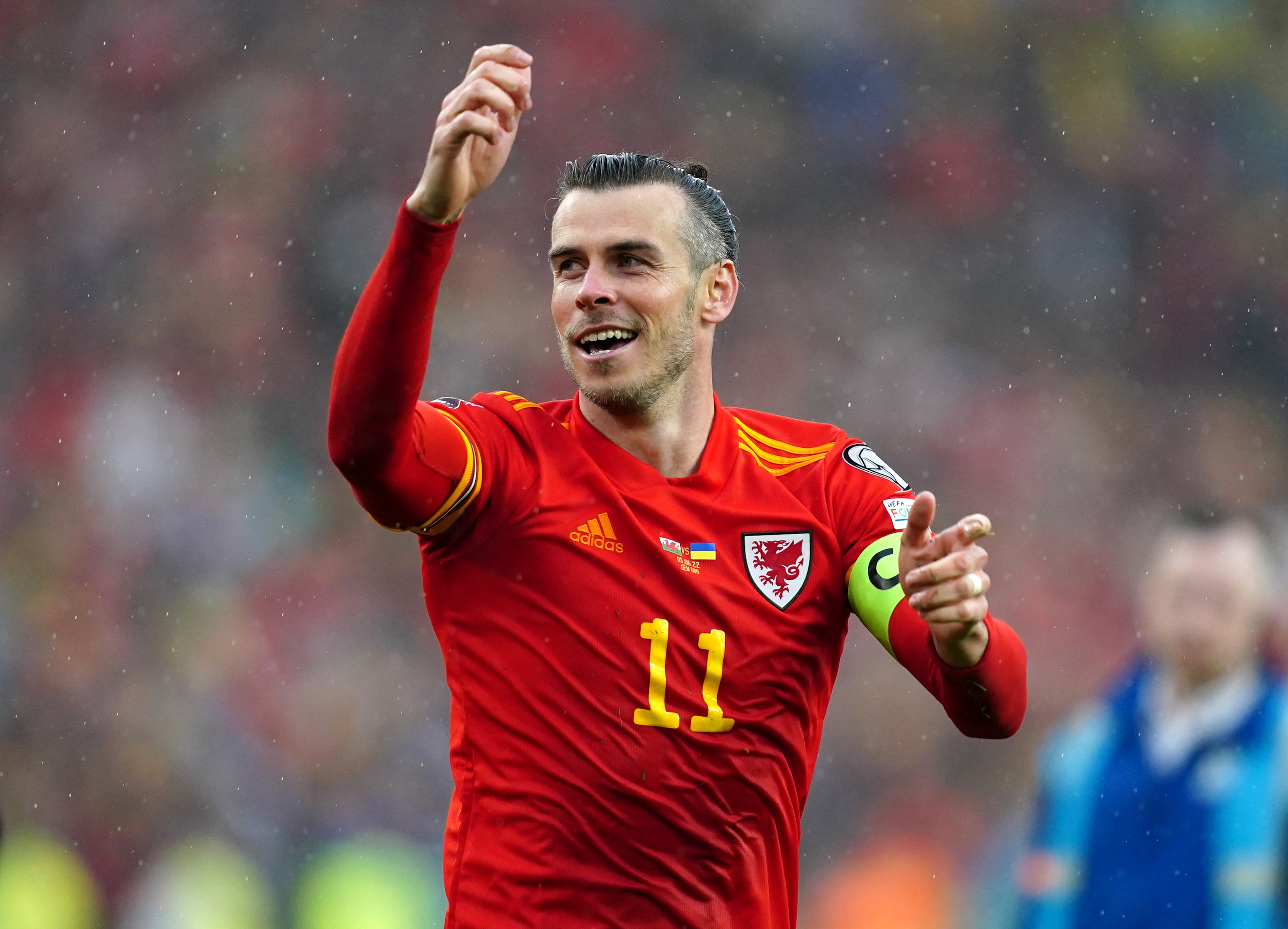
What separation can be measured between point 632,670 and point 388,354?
0.76 m

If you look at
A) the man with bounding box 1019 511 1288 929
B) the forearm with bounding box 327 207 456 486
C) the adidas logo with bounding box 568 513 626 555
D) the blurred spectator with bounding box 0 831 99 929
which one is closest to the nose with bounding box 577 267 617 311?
the adidas logo with bounding box 568 513 626 555

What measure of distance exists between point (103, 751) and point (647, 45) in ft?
16.3

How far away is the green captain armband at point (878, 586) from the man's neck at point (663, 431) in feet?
1.35

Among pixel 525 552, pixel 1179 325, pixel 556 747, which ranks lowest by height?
pixel 556 747

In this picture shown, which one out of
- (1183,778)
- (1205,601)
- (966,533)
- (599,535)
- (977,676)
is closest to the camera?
(966,533)

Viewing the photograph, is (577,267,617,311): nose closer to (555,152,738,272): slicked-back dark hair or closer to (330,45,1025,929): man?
(330,45,1025,929): man

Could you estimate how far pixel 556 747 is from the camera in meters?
2.47

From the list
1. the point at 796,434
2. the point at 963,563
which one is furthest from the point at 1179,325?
the point at 963,563

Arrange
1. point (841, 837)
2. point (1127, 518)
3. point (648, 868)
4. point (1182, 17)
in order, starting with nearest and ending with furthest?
point (648, 868) → point (841, 837) → point (1127, 518) → point (1182, 17)

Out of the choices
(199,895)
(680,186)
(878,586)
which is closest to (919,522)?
(878,586)

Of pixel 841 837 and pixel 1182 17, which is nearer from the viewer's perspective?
pixel 841 837

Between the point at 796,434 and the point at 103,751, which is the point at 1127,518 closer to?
the point at 796,434

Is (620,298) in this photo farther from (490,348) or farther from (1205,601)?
(490,348)

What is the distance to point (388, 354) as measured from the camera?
7.20ft
